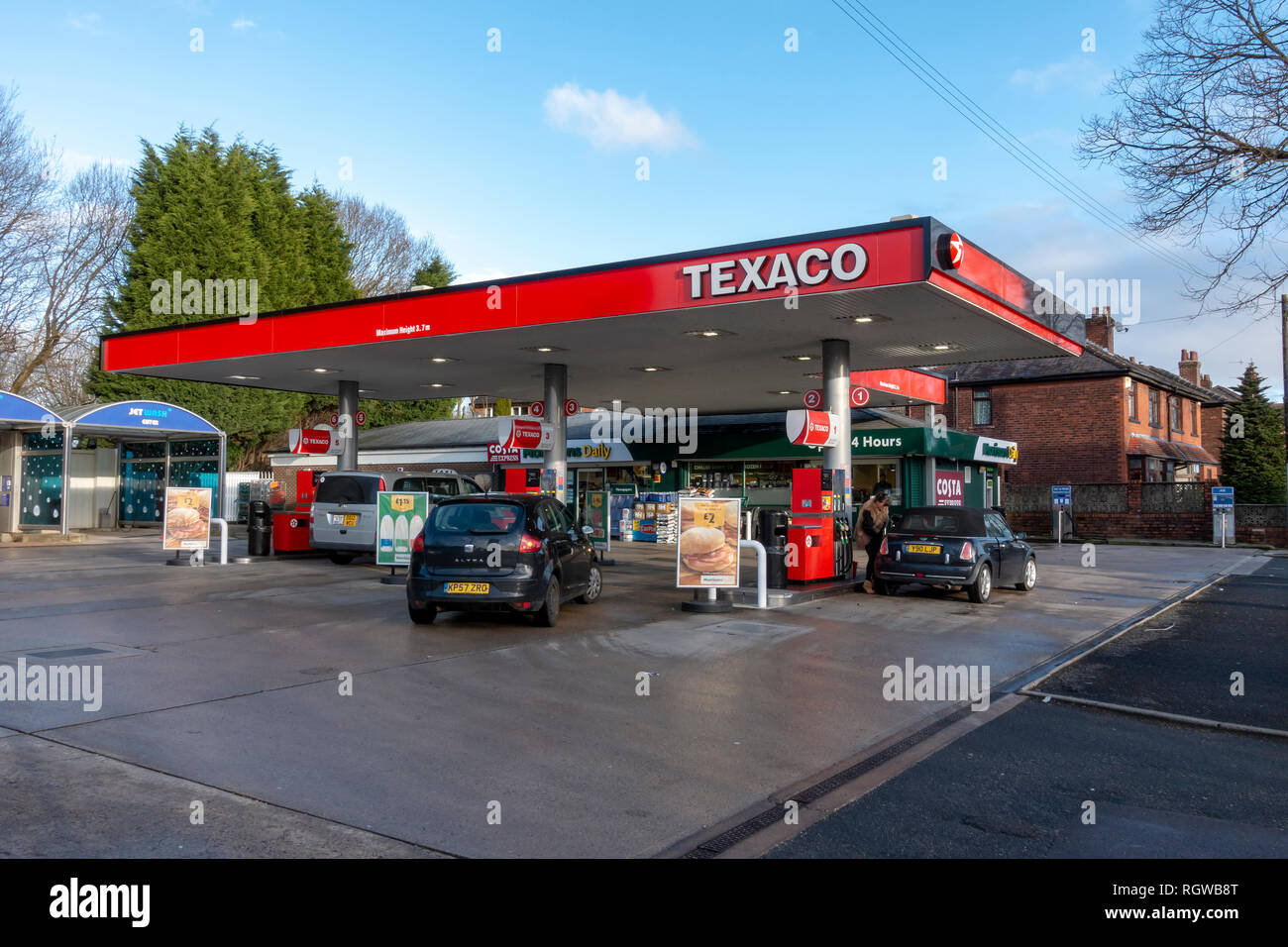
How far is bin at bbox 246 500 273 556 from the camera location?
19.1 m

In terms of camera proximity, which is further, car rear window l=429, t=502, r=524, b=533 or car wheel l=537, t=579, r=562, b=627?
car wheel l=537, t=579, r=562, b=627

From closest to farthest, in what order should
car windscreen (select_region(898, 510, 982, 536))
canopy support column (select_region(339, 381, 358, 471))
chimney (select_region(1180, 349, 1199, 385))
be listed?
1. car windscreen (select_region(898, 510, 982, 536))
2. canopy support column (select_region(339, 381, 358, 471))
3. chimney (select_region(1180, 349, 1199, 385))

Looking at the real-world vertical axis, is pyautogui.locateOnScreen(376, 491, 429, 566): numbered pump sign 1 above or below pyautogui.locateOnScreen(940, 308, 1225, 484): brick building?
below

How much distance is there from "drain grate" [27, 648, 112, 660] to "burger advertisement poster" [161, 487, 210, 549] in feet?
28.7

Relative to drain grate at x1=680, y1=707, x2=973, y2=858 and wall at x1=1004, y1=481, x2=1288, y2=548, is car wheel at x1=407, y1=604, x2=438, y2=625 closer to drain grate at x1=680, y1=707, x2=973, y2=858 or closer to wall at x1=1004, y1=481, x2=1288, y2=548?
drain grate at x1=680, y1=707, x2=973, y2=858

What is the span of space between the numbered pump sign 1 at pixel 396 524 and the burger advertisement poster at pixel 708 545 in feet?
15.3

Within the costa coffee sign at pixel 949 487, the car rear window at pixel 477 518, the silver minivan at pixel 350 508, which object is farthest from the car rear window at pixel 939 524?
the costa coffee sign at pixel 949 487

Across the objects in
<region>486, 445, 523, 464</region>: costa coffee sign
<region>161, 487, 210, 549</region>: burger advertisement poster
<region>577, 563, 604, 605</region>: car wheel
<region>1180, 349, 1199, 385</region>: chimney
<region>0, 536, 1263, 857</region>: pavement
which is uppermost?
<region>1180, 349, 1199, 385</region>: chimney

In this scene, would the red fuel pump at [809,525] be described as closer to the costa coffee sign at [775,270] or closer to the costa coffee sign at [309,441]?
the costa coffee sign at [775,270]

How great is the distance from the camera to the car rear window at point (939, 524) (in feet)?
46.2

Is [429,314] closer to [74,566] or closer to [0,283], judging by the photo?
[74,566]

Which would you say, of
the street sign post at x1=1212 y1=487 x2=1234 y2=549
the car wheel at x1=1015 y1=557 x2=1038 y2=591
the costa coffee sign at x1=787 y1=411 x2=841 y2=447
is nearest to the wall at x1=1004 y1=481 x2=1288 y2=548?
the street sign post at x1=1212 y1=487 x2=1234 y2=549

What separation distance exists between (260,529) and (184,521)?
1.99 metres
